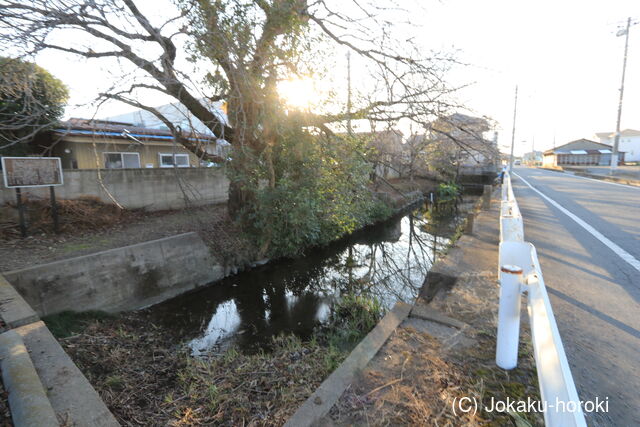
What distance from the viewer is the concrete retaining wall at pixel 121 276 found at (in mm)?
4918

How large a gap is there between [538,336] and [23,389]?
12.6 ft

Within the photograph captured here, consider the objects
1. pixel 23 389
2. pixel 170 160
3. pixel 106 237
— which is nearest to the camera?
pixel 23 389

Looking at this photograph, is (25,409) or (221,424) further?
(221,424)

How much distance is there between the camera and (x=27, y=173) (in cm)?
586

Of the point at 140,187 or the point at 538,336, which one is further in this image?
the point at 140,187

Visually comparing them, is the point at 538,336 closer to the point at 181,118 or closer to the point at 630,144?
the point at 181,118

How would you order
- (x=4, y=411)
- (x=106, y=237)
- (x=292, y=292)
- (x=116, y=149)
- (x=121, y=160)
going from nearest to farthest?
1. (x=4, y=411)
2. (x=106, y=237)
3. (x=292, y=292)
4. (x=116, y=149)
5. (x=121, y=160)

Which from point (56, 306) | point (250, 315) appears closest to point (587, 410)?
point (250, 315)

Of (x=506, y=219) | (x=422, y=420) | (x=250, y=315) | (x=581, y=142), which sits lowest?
(x=250, y=315)

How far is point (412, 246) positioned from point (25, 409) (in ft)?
34.0

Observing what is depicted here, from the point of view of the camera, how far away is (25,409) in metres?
2.12

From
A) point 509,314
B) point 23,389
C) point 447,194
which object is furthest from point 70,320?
point 447,194

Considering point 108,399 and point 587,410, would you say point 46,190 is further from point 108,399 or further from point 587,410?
point 587,410

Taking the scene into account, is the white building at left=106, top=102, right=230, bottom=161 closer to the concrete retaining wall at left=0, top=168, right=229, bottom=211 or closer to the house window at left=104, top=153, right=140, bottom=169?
the concrete retaining wall at left=0, top=168, right=229, bottom=211
